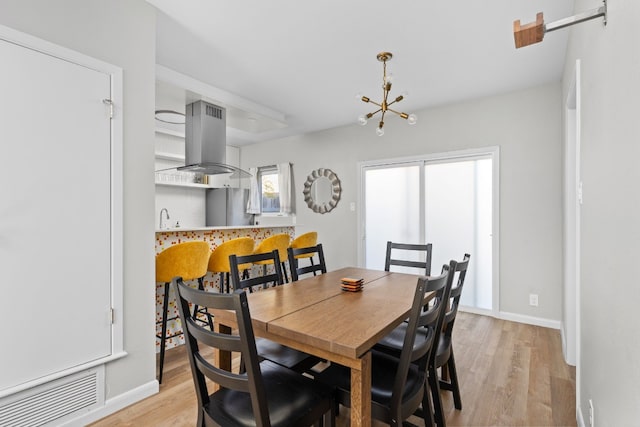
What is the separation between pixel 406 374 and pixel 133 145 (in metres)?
2.03

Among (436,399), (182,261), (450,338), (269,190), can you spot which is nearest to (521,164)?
(450,338)

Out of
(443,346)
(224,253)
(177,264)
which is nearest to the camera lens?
(443,346)

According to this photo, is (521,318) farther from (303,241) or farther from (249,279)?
(249,279)

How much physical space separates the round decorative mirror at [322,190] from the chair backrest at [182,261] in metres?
2.81

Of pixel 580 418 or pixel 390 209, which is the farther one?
pixel 390 209

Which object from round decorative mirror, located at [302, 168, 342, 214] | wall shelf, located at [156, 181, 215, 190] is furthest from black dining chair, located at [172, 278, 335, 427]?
wall shelf, located at [156, 181, 215, 190]

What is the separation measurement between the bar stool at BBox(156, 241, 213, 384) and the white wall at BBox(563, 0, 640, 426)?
237cm

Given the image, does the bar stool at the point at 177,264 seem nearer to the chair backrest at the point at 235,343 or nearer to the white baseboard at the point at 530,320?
the chair backrest at the point at 235,343

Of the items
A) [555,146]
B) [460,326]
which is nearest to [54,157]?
[460,326]

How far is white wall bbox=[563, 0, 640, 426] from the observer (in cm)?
84

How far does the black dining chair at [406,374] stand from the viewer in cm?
126

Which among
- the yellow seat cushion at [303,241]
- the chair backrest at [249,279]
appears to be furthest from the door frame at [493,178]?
the chair backrest at [249,279]

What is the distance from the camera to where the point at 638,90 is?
793mm

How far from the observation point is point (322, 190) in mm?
5223
